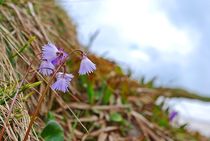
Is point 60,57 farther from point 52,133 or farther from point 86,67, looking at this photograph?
point 52,133

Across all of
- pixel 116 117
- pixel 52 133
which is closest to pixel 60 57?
pixel 52 133

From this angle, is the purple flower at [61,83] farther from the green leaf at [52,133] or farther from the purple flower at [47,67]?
the green leaf at [52,133]

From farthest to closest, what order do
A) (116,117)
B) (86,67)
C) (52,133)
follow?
(116,117)
(52,133)
(86,67)

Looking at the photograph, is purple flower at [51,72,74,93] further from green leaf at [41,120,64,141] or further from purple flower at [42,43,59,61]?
green leaf at [41,120,64,141]

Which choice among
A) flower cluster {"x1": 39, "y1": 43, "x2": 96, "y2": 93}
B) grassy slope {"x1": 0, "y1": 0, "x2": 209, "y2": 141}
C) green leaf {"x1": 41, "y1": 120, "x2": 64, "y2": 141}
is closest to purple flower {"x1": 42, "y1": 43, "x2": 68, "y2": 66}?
flower cluster {"x1": 39, "y1": 43, "x2": 96, "y2": 93}

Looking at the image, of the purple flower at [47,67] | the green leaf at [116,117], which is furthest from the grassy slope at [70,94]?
the purple flower at [47,67]

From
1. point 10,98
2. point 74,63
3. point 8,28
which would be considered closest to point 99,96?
point 74,63
